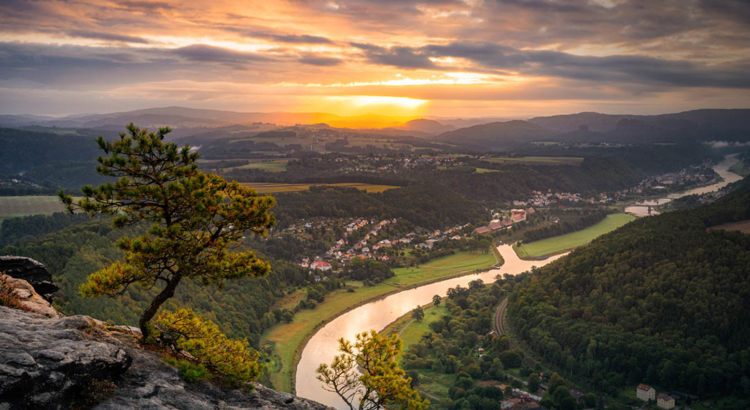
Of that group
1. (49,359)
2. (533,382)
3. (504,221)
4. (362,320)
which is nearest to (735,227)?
(533,382)

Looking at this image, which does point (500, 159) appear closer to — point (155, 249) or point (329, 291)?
point (329, 291)

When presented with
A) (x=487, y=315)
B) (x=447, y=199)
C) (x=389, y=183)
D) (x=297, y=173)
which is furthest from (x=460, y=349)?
(x=297, y=173)

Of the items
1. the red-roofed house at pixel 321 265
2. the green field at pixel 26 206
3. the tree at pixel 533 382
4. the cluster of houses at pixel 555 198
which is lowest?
the tree at pixel 533 382

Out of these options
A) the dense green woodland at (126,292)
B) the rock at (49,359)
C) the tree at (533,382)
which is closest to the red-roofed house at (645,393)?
the tree at (533,382)

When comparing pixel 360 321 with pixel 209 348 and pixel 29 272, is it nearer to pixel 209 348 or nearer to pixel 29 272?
pixel 29 272

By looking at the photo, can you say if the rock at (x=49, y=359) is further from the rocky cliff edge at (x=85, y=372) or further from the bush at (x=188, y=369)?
the bush at (x=188, y=369)

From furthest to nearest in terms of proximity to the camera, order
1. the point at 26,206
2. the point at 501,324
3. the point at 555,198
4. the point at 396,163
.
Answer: the point at 396,163, the point at 555,198, the point at 26,206, the point at 501,324
